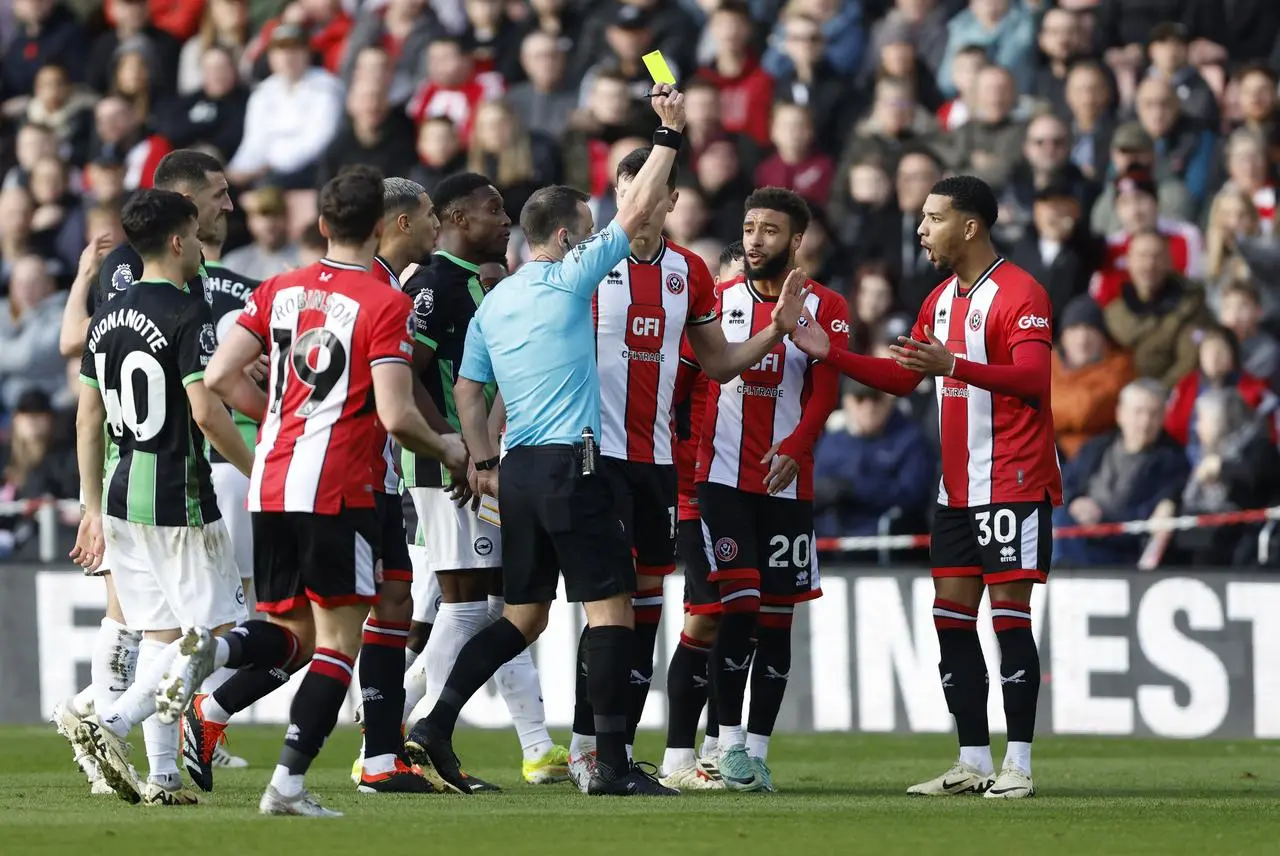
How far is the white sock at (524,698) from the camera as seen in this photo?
32.8ft

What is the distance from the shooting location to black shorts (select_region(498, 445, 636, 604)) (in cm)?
877

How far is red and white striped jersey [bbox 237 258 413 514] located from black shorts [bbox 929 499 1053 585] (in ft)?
9.27

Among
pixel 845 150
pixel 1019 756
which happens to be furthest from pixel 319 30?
pixel 1019 756

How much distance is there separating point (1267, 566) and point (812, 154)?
538cm

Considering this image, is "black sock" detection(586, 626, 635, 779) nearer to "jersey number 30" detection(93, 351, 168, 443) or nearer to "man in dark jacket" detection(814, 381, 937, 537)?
"jersey number 30" detection(93, 351, 168, 443)

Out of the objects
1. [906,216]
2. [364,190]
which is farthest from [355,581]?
[906,216]

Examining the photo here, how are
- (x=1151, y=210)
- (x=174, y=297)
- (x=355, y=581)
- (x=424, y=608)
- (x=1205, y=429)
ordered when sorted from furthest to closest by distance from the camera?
(x=1151, y=210)
(x=1205, y=429)
(x=424, y=608)
(x=174, y=297)
(x=355, y=581)

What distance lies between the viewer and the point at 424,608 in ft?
34.2

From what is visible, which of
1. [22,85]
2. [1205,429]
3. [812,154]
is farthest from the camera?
[22,85]

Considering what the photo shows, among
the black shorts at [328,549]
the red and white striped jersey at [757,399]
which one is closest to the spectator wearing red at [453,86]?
the red and white striped jersey at [757,399]

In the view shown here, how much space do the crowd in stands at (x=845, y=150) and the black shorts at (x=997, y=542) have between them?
4885mm

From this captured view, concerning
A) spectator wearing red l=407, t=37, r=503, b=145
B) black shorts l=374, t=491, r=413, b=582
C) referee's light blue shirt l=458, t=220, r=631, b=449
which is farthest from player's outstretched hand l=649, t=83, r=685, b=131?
spectator wearing red l=407, t=37, r=503, b=145

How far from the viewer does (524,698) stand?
10031 millimetres

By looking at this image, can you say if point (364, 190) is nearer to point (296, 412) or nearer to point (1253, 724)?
point (296, 412)
